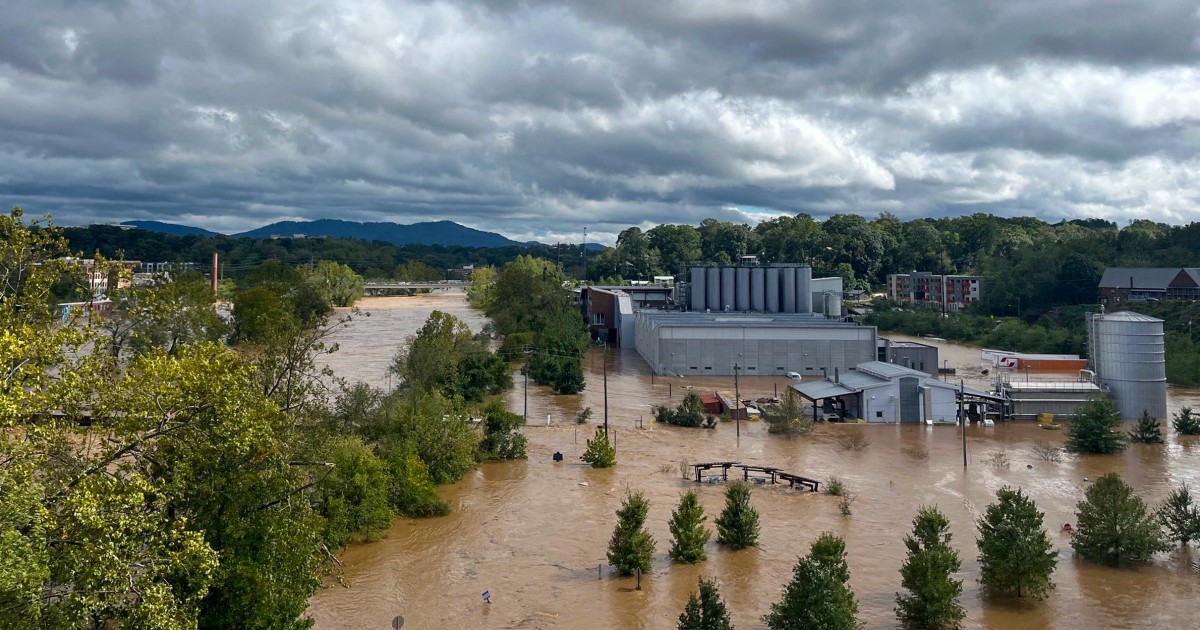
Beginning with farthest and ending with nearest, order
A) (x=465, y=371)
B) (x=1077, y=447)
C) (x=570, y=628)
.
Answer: (x=465, y=371), (x=1077, y=447), (x=570, y=628)

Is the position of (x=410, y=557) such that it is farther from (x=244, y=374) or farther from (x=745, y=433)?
(x=745, y=433)

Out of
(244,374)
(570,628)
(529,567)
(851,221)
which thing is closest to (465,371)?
(529,567)

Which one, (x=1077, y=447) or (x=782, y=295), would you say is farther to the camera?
(x=782, y=295)

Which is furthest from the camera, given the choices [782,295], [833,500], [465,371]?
[782,295]

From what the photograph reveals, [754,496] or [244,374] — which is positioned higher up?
[244,374]

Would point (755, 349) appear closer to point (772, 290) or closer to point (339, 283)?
point (772, 290)

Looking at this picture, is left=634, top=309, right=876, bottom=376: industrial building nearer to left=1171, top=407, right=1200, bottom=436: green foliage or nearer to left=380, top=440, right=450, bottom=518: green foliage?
left=1171, top=407, right=1200, bottom=436: green foliage

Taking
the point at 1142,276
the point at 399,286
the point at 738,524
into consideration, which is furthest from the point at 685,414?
the point at 399,286

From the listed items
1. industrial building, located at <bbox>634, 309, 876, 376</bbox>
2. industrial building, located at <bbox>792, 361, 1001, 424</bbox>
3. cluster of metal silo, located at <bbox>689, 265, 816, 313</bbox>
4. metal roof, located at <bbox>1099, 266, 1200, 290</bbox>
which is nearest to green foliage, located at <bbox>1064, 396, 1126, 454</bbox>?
industrial building, located at <bbox>792, 361, 1001, 424</bbox>
